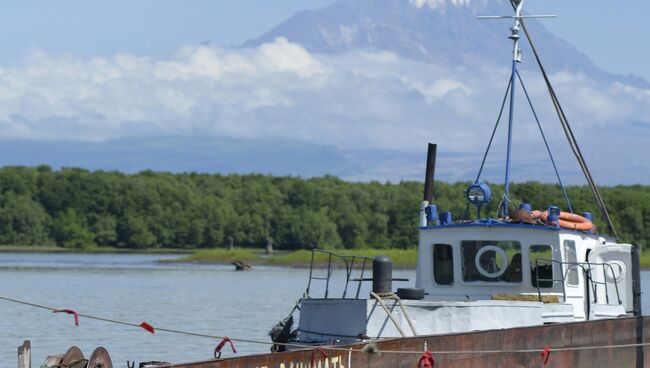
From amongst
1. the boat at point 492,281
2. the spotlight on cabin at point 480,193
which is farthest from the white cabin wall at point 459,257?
the spotlight on cabin at point 480,193

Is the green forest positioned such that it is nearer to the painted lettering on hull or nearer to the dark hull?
the dark hull

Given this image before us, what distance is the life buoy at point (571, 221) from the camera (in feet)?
87.5

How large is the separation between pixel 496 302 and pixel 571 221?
4.24 meters

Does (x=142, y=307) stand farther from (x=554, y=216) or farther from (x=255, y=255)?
(x=255, y=255)

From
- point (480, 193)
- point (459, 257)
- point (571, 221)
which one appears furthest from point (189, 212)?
point (459, 257)

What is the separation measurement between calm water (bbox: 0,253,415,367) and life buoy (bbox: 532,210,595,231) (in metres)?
11.7

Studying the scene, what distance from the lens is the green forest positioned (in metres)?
150

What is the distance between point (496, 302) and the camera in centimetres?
2375

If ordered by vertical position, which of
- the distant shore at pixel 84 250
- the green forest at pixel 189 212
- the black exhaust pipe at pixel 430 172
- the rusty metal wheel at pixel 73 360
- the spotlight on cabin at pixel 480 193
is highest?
the green forest at pixel 189 212

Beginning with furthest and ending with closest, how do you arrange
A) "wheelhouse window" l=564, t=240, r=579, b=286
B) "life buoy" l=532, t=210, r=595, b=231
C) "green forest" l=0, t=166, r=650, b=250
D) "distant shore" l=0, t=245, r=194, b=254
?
1. "distant shore" l=0, t=245, r=194, b=254
2. "green forest" l=0, t=166, r=650, b=250
3. "life buoy" l=532, t=210, r=595, b=231
4. "wheelhouse window" l=564, t=240, r=579, b=286

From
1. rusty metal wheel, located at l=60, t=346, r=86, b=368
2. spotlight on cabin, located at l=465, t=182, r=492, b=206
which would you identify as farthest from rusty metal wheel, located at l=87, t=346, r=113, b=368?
spotlight on cabin, located at l=465, t=182, r=492, b=206

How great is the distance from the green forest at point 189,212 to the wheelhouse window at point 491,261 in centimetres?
11777

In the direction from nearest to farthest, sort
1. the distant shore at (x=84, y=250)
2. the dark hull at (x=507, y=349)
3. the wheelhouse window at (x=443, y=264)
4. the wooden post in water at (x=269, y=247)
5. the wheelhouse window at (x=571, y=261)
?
the dark hull at (x=507, y=349) < the wheelhouse window at (x=571, y=261) < the wheelhouse window at (x=443, y=264) < the wooden post in water at (x=269, y=247) < the distant shore at (x=84, y=250)

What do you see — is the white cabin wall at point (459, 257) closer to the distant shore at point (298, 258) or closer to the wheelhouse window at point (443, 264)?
the wheelhouse window at point (443, 264)
